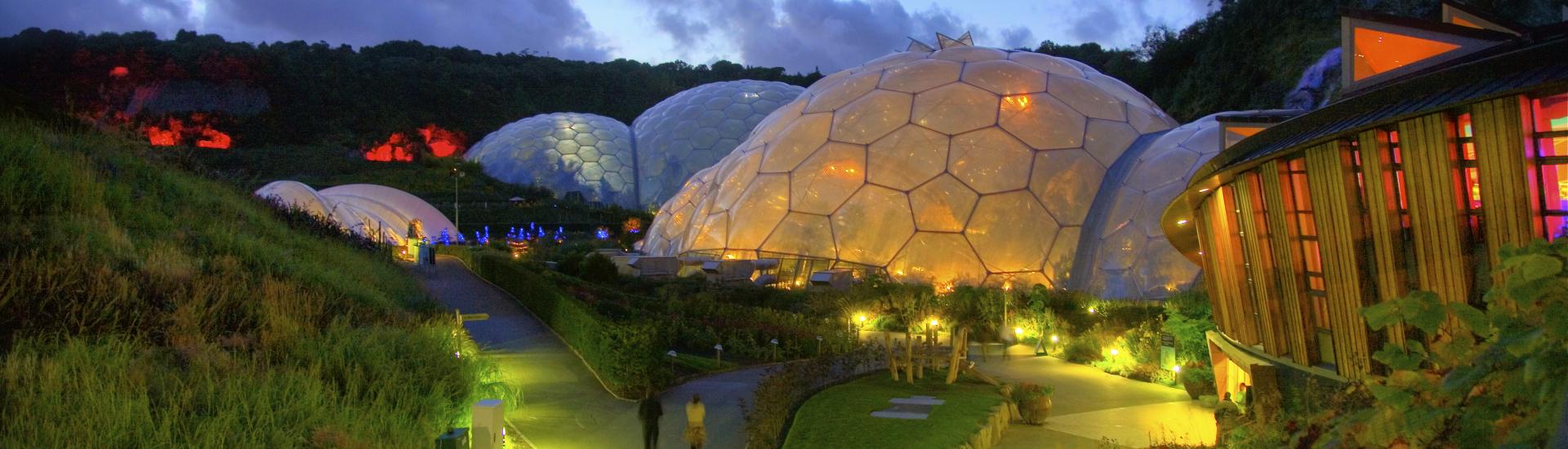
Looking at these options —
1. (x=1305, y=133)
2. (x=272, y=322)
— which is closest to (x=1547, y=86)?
(x=1305, y=133)

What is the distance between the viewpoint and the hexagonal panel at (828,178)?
25.2m

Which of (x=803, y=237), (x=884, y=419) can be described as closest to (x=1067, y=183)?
(x=803, y=237)

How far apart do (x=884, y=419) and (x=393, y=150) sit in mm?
65492

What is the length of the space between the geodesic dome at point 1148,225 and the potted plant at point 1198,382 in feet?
23.4

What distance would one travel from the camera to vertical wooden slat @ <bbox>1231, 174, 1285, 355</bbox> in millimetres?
8789

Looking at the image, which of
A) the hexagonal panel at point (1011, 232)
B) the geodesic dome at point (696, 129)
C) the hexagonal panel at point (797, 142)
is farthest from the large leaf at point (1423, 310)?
the geodesic dome at point (696, 129)

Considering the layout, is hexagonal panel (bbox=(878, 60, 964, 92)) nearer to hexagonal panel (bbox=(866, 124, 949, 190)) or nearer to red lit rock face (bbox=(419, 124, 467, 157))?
hexagonal panel (bbox=(866, 124, 949, 190))

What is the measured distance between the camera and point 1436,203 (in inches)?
255

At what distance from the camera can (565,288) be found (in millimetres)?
20359

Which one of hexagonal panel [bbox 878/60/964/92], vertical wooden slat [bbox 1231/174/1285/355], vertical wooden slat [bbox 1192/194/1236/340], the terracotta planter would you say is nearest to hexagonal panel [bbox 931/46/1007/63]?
hexagonal panel [bbox 878/60/964/92]

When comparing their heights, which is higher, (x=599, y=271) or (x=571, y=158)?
(x=571, y=158)

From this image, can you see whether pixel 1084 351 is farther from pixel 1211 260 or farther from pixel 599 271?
pixel 599 271

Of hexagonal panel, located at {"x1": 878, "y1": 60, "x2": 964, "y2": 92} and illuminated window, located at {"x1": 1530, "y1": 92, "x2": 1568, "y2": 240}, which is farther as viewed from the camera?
hexagonal panel, located at {"x1": 878, "y1": 60, "x2": 964, "y2": 92}

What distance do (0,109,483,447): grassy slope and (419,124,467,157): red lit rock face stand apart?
196 ft
